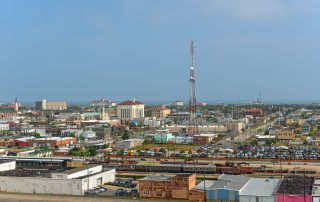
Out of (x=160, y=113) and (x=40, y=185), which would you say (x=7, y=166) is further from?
(x=160, y=113)

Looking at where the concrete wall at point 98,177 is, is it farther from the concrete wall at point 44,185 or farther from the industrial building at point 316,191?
the industrial building at point 316,191

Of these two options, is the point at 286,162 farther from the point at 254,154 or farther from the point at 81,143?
the point at 81,143

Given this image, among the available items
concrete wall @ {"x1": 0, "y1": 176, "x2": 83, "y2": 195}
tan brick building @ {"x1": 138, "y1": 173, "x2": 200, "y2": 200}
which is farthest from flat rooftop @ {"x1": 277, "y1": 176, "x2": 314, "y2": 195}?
concrete wall @ {"x1": 0, "y1": 176, "x2": 83, "y2": 195}

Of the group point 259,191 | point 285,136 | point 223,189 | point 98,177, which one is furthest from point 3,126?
point 259,191

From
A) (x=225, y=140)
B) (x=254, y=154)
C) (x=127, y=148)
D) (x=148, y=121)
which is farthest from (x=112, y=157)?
(x=148, y=121)

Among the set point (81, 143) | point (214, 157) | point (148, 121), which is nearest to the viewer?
point (214, 157)

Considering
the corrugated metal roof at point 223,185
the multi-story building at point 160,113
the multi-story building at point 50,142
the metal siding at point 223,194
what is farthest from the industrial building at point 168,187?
the multi-story building at point 160,113
